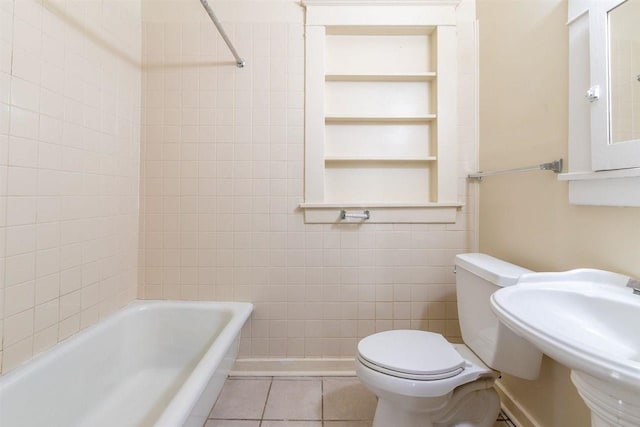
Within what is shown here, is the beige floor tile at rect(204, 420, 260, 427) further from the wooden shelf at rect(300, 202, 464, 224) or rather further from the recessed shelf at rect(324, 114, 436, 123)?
the recessed shelf at rect(324, 114, 436, 123)

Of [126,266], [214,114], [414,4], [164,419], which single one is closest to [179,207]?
[126,266]

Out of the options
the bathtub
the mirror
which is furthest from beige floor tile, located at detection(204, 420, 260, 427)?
the mirror

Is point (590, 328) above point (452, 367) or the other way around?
above

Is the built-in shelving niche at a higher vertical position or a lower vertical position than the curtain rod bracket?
higher

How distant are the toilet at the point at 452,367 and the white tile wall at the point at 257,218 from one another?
40cm

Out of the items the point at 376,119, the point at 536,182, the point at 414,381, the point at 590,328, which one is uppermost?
the point at 376,119

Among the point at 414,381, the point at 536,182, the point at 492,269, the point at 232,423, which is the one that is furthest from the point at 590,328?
the point at 232,423

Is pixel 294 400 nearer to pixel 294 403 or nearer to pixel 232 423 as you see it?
pixel 294 403

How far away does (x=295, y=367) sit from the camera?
162 cm

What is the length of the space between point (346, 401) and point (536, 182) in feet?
4.62

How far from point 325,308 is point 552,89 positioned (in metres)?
1.52

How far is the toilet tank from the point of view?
1.07m

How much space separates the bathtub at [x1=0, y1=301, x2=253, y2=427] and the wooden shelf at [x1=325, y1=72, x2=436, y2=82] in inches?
57.3

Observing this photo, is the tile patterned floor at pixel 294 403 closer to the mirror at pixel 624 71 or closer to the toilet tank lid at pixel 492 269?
the toilet tank lid at pixel 492 269
